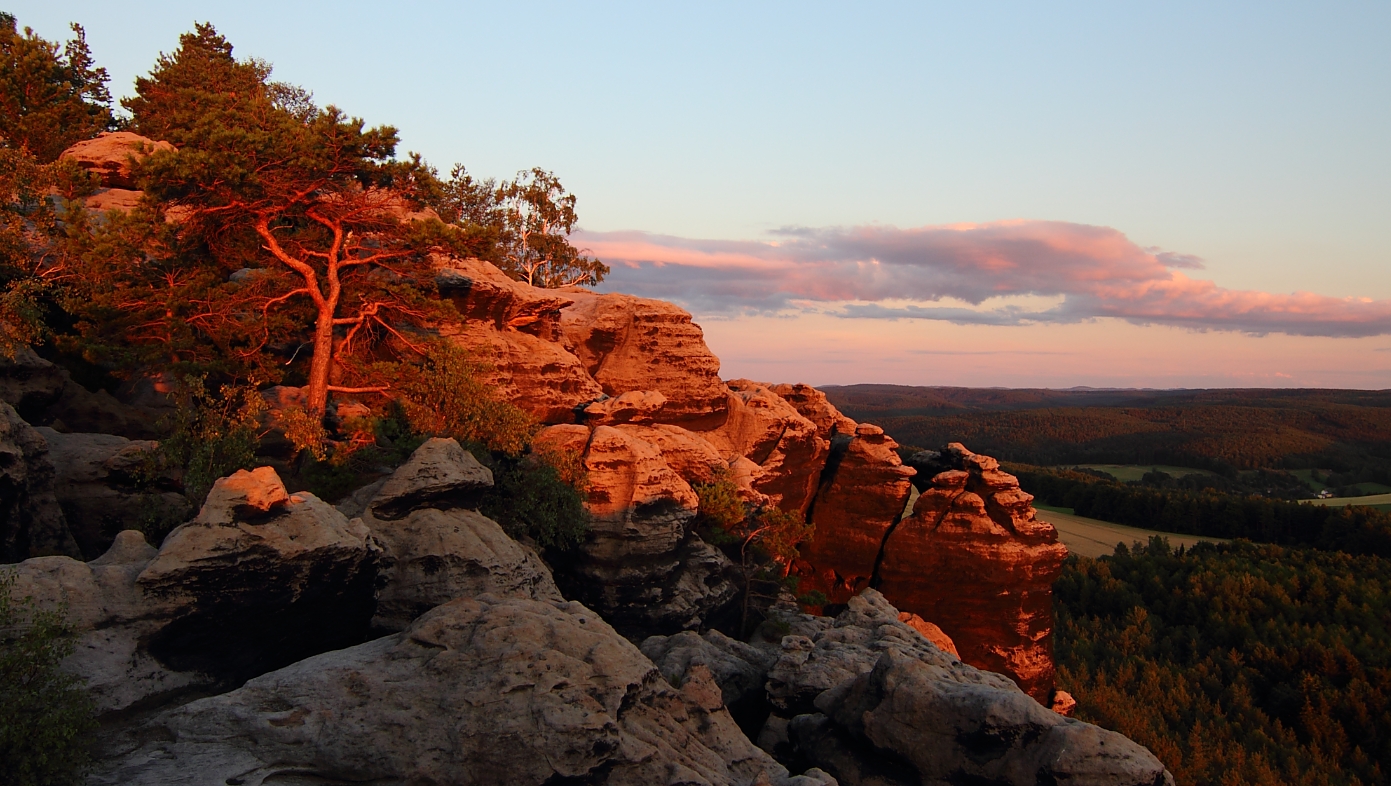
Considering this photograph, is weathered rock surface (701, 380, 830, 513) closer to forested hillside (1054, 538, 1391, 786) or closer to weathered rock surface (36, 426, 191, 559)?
forested hillside (1054, 538, 1391, 786)

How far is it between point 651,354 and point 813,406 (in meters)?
14.5

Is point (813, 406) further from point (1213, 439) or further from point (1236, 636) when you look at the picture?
point (1213, 439)

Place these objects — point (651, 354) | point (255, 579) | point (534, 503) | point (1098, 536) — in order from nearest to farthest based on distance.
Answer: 1. point (255, 579)
2. point (534, 503)
3. point (651, 354)
4. point (1098, 536)

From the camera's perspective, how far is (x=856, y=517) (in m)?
48.7

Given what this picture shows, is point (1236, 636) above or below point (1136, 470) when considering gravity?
below

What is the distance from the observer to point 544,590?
73.3 feet

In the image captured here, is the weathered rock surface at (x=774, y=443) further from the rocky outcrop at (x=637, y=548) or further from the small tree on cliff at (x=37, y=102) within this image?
the small tree on cliff at (x=37, y=102)

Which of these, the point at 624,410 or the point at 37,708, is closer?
the point at 37,708

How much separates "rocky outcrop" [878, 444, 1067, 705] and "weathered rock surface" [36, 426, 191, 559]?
128ft

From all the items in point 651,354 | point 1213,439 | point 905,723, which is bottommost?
point 1213,439

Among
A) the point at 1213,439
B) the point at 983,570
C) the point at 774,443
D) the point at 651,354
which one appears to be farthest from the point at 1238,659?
the point at 1213,439

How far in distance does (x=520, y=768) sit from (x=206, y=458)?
13.1 meters

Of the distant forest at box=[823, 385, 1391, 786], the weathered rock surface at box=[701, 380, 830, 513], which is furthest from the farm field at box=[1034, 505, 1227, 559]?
the weathered rock surface at box=[701, 380, 830, 513]

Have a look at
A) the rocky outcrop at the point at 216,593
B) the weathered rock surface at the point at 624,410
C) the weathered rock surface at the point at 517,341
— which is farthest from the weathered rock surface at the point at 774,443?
the rocky outcrop at the point at 216,593
